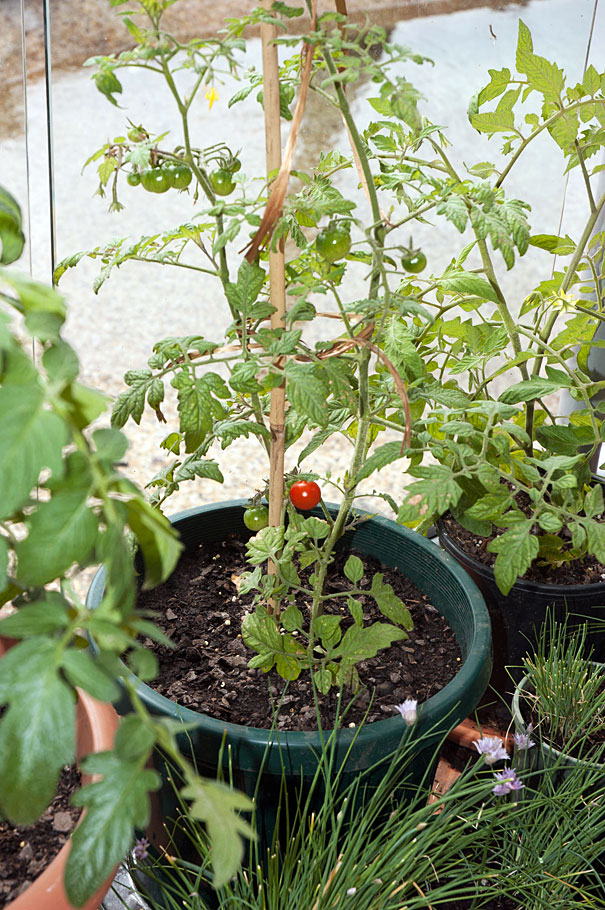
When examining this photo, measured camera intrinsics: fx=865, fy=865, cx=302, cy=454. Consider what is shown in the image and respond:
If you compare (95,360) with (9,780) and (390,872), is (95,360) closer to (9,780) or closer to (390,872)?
(390,872)

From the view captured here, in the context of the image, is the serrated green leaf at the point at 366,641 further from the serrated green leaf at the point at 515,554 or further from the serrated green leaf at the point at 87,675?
the serrated green leaf at the point at 87,675

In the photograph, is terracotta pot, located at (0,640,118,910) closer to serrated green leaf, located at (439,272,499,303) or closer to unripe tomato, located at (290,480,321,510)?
unripe tomato, located at (290,480,321,510)

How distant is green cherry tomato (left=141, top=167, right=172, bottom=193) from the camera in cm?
74

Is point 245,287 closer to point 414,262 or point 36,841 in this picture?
point 414,262

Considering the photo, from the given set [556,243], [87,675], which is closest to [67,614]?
[87,675]

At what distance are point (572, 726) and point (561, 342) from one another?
483mm

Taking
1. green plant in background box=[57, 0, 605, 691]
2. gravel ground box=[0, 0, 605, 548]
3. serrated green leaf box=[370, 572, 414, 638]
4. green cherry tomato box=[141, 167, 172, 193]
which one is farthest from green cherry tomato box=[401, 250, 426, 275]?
gravel ground box=[0, 0, 605, 548]

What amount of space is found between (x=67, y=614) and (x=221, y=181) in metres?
0.46

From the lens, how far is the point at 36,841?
0.76 meters

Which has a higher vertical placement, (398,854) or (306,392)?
(306,392)

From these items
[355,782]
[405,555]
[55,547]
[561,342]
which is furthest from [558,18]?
[55,547]

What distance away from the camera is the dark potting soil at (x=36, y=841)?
2.41ft

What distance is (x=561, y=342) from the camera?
1.13 meters

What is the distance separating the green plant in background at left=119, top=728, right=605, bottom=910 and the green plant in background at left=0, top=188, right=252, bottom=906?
39 centimetres
